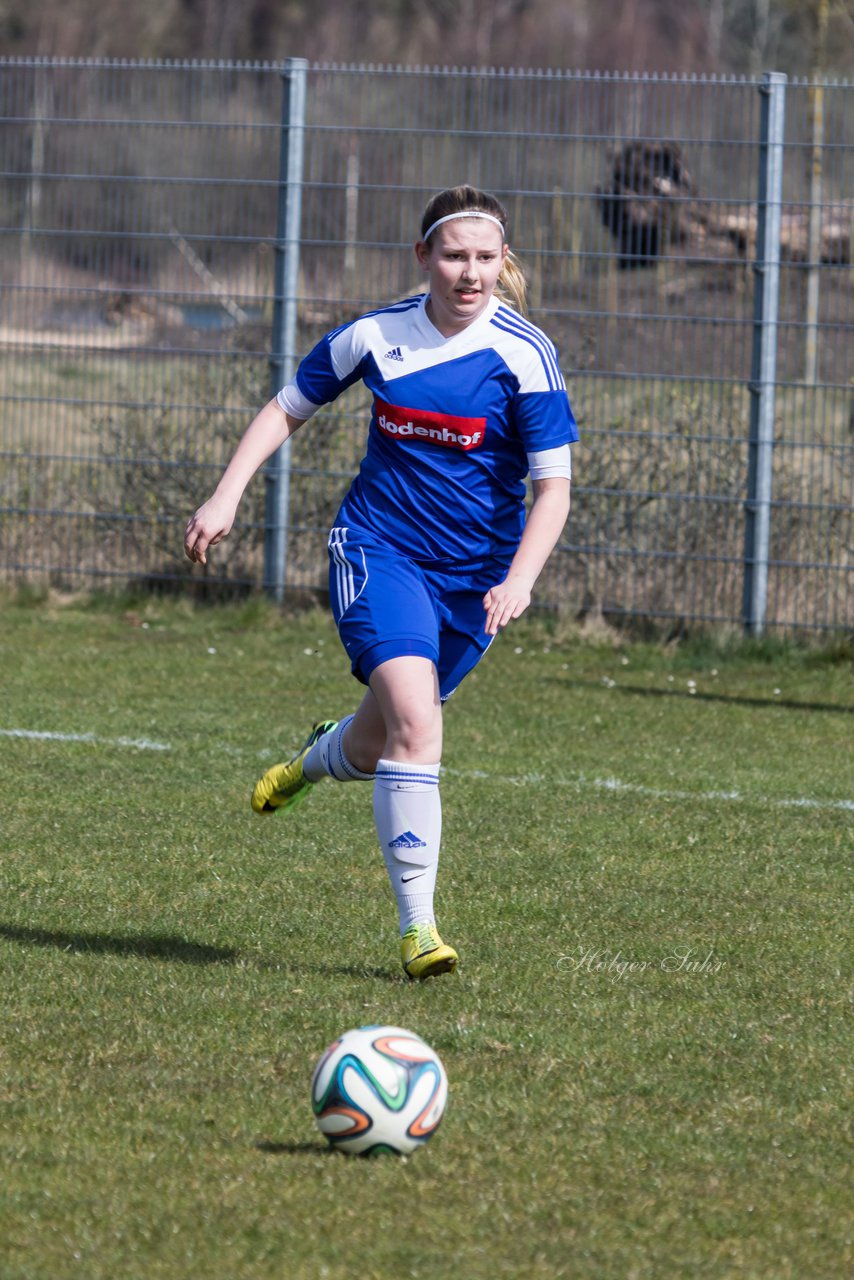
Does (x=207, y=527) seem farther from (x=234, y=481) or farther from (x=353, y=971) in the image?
A: (x=353, y=971)

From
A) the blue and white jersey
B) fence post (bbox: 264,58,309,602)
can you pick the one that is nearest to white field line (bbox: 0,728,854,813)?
the blue and white jersey

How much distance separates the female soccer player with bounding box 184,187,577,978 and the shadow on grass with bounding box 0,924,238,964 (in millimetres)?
556

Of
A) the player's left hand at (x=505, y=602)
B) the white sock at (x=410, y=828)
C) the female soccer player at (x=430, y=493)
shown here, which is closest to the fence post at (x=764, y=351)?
the female soccer player at (x=430, y=493)

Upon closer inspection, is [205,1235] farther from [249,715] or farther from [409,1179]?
[249,715]

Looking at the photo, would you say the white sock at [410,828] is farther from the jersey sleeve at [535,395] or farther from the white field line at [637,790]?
the white field line at [637,790]

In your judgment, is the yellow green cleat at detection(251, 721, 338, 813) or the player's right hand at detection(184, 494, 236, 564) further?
the yellow green cleat at detection(251, 721, 338, 813)

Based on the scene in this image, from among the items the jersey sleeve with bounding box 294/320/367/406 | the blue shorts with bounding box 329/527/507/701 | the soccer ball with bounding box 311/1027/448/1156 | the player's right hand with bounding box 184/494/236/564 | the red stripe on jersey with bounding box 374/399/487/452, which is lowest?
the soccer ball with bounding box 311/1027/448/1156

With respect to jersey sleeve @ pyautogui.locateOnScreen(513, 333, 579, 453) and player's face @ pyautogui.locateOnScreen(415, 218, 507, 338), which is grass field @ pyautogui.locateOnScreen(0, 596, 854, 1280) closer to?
jersey sleeve @ pyautogui.locateOnScreen(513, 333, 579, 453)

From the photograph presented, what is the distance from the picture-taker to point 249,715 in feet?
27.9

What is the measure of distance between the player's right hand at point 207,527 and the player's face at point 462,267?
74 cm

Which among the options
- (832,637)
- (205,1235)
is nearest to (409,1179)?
(205,1235)

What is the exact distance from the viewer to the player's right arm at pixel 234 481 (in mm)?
4793

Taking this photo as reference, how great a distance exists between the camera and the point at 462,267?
4.77 meters

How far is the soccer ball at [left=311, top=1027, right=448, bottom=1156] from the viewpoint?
357cm
